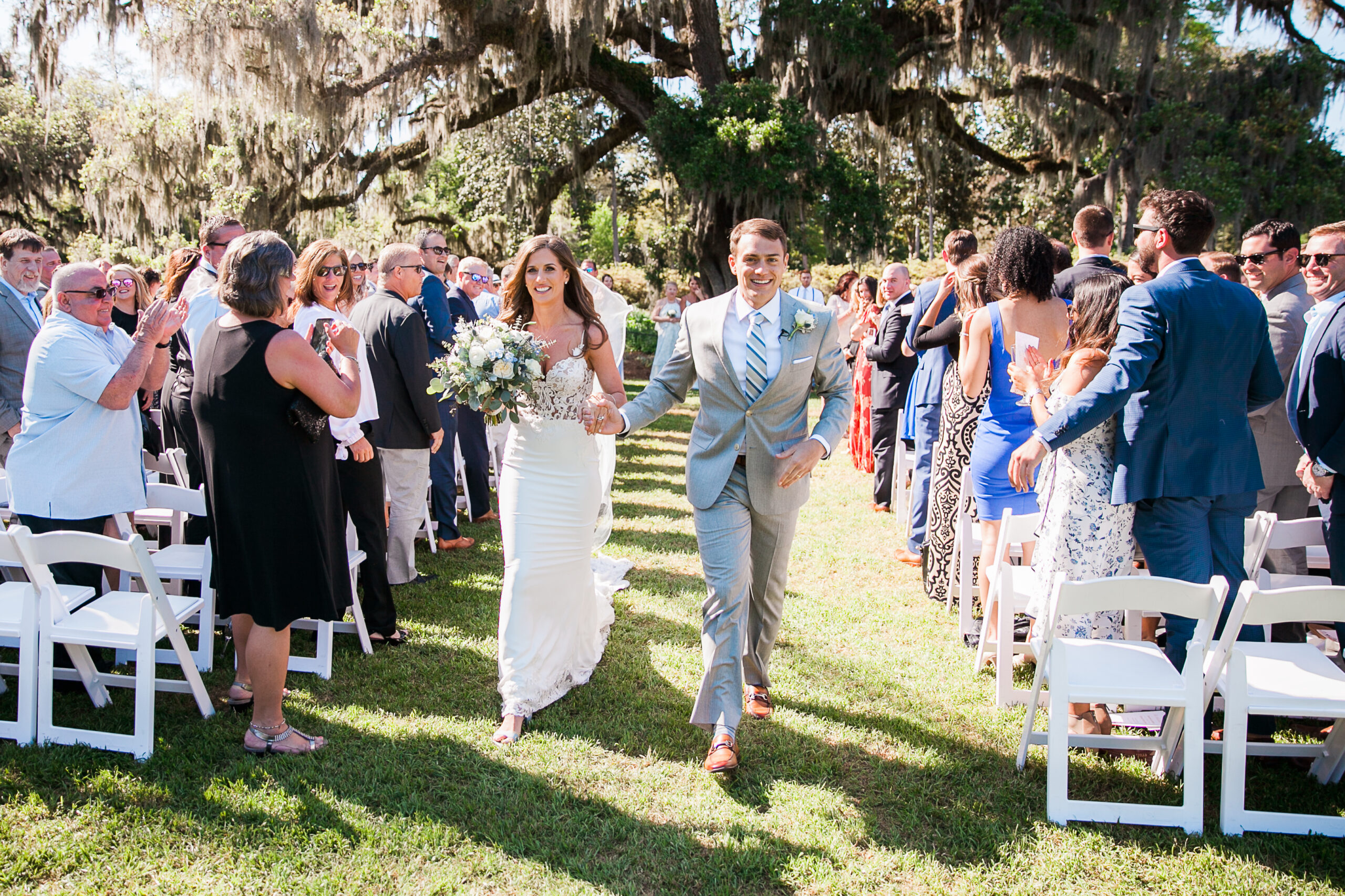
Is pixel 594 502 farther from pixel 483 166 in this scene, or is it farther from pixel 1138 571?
pixel 483 166

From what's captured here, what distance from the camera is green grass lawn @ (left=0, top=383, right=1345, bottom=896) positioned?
2975 mm

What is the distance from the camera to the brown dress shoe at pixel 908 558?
664 cm

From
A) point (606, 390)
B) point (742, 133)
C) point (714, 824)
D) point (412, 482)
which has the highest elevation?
point (742, 133)

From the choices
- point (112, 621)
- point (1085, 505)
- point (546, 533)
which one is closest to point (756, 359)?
point (546, 533)

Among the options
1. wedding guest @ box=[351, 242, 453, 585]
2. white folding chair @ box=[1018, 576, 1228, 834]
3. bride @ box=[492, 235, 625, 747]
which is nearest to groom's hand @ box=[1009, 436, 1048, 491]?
white folding chair @ box=[1018, 576, 1228, 834]

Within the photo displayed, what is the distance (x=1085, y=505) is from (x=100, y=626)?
416 cm

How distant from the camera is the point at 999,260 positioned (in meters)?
4.54

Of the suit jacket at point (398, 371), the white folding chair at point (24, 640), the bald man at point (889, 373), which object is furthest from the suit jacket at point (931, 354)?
the white folding chair at point (24, 640)

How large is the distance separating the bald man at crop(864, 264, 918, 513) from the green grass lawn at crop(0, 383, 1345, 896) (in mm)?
3360

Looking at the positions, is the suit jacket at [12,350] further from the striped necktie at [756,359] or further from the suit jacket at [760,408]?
the striped necktie at [756,359]

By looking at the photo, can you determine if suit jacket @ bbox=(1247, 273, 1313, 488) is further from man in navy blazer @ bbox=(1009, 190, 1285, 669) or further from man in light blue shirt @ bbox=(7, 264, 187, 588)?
man in light blue shirt @ bbox=(7, 264, 187, 588)

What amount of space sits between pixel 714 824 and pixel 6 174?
27.4m

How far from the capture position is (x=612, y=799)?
11.3 ft

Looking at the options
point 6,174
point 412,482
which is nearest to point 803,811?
point 412,482
